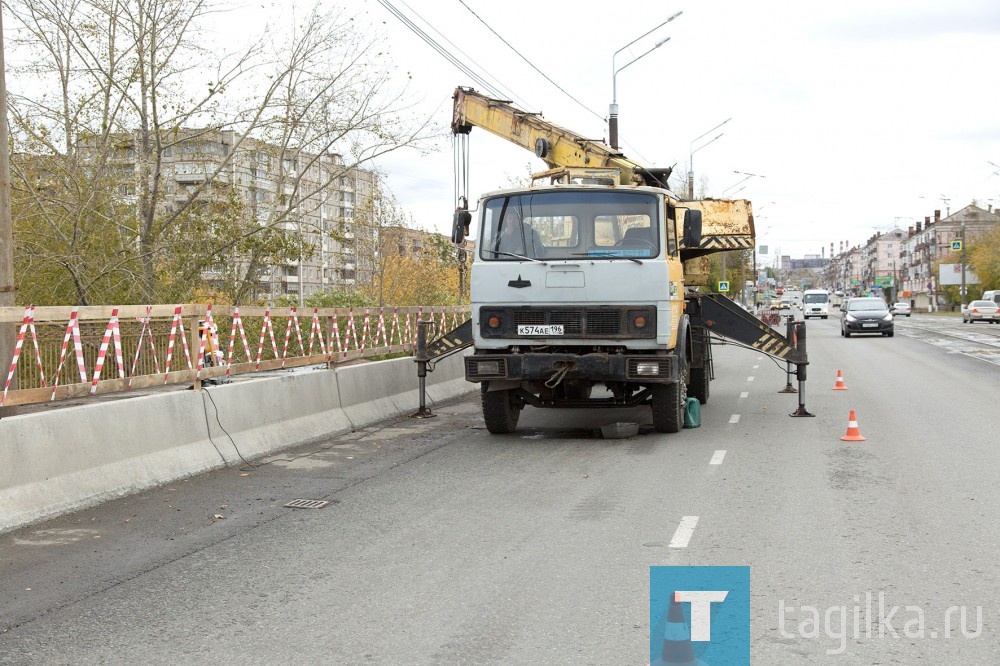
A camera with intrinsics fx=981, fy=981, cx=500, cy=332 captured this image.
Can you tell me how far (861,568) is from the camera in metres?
5.91

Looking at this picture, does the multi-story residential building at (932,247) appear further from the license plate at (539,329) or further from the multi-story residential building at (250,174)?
the license plate at (539,329)

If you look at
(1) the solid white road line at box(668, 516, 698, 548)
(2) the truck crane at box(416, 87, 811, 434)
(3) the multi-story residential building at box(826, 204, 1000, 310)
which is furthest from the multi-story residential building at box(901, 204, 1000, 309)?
(1) the solid white road line at box(668, 516, 698, 548)

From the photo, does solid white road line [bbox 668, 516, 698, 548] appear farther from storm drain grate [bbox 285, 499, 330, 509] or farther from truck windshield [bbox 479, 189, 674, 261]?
truck windshield [bbox 479, 189, 674, 261]

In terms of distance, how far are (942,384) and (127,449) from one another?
1543 centimetres

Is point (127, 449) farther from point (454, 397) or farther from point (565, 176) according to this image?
point (454, 397)

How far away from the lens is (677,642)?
3.73 metres

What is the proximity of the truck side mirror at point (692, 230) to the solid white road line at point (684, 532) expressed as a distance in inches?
195

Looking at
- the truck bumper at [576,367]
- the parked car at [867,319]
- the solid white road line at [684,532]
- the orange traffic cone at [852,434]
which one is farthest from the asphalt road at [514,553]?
the parked car at [867,319]

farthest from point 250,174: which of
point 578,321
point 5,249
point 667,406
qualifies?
point 667,406

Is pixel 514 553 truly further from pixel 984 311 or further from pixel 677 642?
pixel 984 311

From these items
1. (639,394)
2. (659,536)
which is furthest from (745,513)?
(639,394)

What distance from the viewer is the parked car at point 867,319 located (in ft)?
133

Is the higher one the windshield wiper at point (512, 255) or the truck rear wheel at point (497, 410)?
the windshield wiper at point (512, 255)

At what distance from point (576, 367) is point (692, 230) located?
215cm
